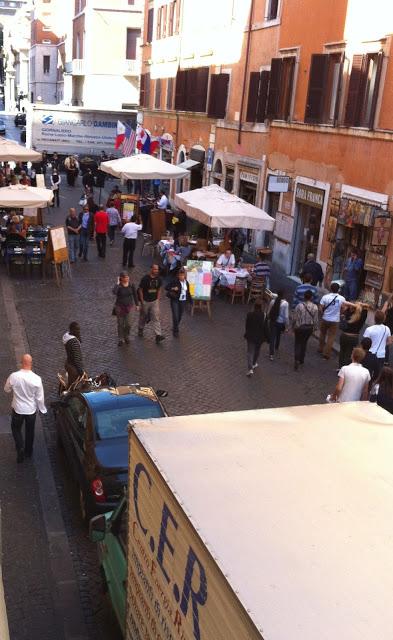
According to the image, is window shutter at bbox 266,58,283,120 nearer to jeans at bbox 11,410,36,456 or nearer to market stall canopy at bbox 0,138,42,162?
market stall canopy at bbox 0,138,42,162

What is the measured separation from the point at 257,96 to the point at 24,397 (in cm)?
1850

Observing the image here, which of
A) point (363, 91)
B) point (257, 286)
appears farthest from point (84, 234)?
point (363, 91)

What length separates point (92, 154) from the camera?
4366 cm

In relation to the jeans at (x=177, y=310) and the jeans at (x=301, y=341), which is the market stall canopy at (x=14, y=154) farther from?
the jeans at (x=301, y=341)

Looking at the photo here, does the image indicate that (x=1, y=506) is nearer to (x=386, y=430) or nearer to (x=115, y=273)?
(x=386, y=430)

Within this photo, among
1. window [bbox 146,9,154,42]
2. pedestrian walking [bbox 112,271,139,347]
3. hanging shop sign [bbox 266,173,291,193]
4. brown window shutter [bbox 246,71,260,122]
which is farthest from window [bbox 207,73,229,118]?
pedestrian walking [bbox 112,271,139,347]

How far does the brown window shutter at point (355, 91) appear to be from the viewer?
17328 mm

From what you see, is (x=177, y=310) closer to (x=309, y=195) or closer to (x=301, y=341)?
(x=301, y=341)

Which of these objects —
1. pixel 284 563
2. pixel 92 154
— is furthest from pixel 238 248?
pixel 92 154

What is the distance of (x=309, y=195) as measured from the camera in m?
20.2

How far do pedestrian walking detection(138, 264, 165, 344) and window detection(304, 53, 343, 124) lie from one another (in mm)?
7871

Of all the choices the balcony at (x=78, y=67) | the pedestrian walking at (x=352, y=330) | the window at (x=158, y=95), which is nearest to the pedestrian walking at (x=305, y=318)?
the pedestrian walking at (x=352, y=330)

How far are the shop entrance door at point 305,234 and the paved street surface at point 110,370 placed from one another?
4.26 metres

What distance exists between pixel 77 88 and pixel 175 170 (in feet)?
128
